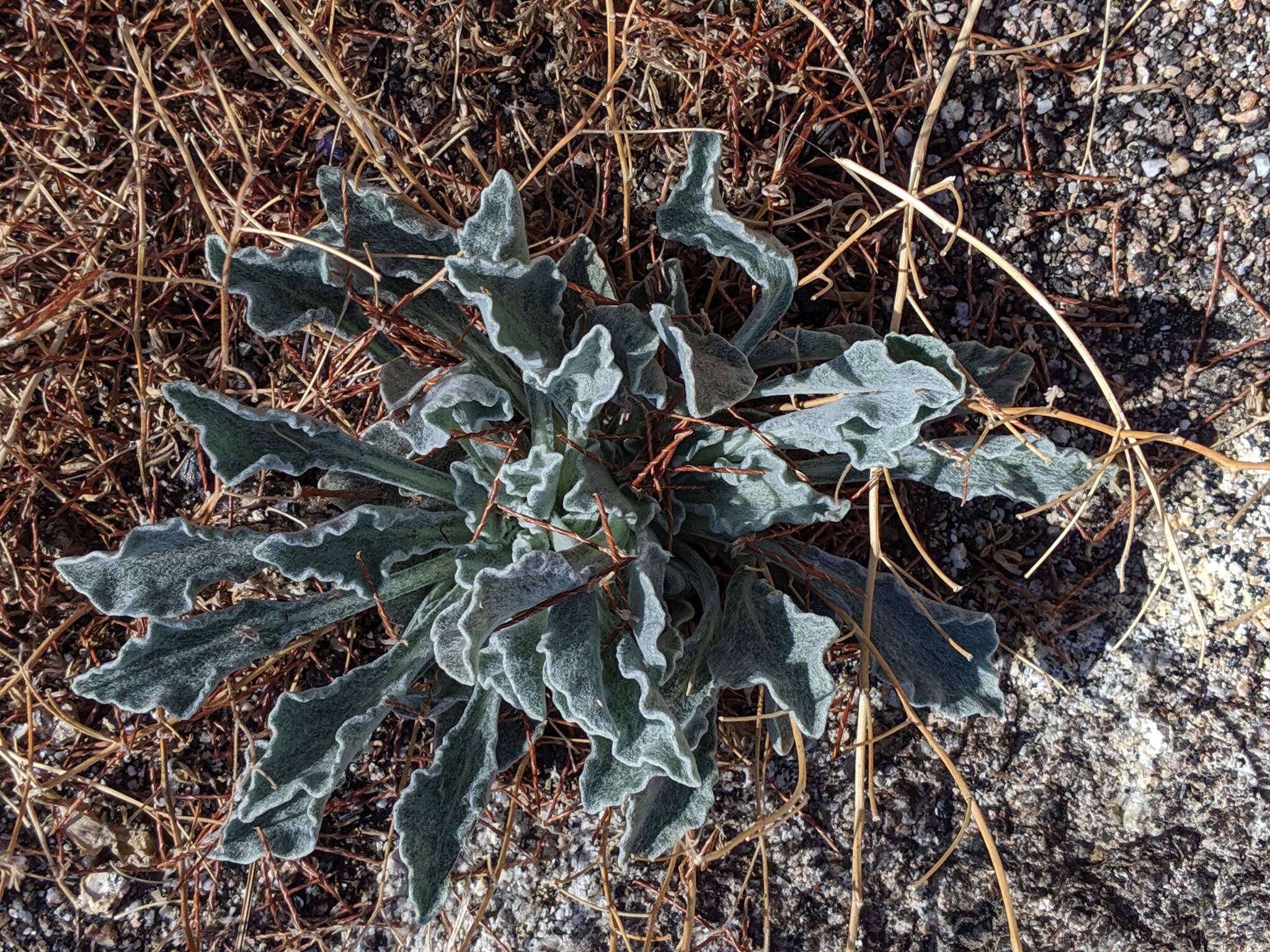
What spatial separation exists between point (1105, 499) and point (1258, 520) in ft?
1.06

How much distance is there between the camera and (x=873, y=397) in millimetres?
1720

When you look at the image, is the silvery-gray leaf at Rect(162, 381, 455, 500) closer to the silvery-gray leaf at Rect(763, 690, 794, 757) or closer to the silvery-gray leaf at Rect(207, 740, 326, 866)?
the silvery-gray leaf at Rect(207, 740, 326, 866)

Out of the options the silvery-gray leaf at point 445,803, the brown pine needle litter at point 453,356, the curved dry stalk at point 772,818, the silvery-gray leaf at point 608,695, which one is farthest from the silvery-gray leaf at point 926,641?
the silvery-gray leaf at point 445,803

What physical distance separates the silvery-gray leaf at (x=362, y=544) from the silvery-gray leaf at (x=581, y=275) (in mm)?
484

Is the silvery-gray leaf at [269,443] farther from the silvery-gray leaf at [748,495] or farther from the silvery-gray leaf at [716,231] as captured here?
the silvery-gray leaf at [716,231]

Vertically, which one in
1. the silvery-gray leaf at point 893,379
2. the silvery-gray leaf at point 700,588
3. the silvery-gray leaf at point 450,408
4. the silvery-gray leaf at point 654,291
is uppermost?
the silvery-gray leaf at point 893,379

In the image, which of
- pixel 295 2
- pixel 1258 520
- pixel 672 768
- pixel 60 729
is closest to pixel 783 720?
pixel 672 768

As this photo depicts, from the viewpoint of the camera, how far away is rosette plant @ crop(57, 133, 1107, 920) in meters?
1.68

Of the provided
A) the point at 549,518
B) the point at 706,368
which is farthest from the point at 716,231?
the point at 549,518

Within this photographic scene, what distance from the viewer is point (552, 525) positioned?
1845 mm

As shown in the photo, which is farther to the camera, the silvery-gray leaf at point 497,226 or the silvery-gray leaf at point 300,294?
the silvery-gray leaf at point 300,294

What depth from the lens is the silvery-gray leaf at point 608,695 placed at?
1.60 meters

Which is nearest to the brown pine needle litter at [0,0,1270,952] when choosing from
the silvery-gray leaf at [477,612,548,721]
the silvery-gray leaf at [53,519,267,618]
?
the silvery-gray leaf at [53,519,267,618]

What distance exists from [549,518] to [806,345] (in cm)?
63
